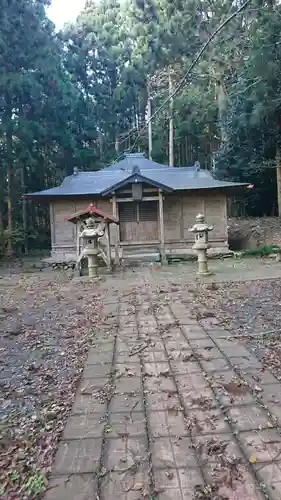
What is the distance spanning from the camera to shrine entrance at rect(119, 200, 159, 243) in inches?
488

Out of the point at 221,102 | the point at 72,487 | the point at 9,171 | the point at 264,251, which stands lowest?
the point at 72,487

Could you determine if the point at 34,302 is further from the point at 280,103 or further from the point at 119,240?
the point at 280,103

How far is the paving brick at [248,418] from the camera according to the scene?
1.97m

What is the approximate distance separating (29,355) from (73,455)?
168 centimetres

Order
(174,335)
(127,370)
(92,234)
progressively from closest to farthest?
(127,370) < (174,335) < (92,234)

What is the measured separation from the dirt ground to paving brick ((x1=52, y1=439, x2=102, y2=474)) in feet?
0.17

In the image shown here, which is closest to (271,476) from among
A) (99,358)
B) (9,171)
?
(99,358)

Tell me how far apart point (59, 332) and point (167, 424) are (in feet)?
7.27

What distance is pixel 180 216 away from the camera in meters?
12.5

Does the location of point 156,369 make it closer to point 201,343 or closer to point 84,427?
point 201,343

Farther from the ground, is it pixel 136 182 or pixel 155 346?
pixel 136 182

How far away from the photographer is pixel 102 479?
5.29ft

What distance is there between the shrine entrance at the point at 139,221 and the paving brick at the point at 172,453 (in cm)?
1059

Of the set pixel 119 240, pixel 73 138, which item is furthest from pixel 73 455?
pixel 73 138
